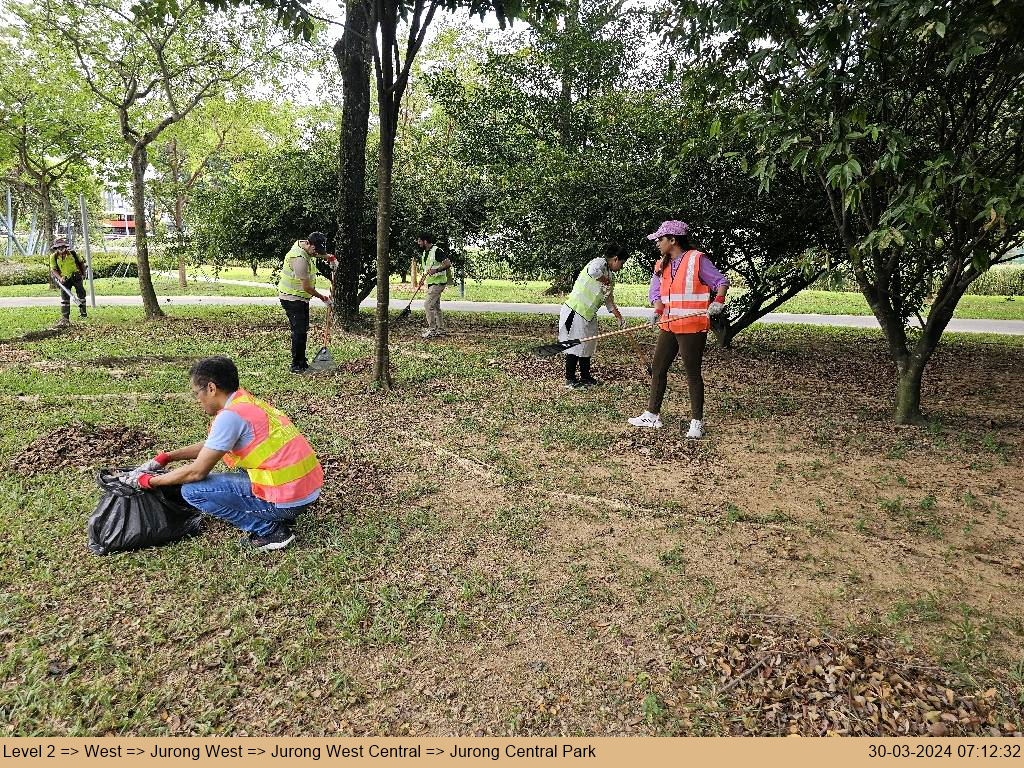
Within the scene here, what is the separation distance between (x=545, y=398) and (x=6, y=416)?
4913 mm

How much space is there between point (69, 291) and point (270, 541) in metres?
10.2

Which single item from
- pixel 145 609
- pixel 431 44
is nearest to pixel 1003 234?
pixel 145 609

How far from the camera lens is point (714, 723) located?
2523 mm

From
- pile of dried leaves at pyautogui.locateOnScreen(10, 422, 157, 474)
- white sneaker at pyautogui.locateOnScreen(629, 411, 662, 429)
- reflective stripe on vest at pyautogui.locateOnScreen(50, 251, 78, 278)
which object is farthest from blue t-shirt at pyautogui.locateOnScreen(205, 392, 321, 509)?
reflective stripe on vest at pyautogui.locateOnScreen(50, 251, 78, 278)

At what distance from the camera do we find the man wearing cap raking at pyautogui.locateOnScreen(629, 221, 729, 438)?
5.66 m

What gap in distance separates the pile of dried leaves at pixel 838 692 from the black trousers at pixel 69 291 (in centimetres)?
1192

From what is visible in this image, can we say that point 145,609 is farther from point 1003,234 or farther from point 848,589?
point 1003,234

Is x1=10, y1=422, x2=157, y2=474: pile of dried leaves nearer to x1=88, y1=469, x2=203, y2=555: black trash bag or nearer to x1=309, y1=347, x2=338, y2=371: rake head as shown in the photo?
x1=88, y1=469, x2=203, y2=555: black trash bag

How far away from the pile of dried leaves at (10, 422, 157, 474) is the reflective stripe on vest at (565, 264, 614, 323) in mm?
4255

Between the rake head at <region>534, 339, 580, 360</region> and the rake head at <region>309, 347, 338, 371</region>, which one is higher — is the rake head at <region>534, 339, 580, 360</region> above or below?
above

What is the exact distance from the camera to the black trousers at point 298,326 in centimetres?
792

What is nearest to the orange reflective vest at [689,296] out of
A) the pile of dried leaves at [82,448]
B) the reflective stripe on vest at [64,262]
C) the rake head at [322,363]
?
the rake head at [322,363]

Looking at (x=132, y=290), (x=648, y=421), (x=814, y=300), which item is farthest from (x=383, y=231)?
(x=814, y=300)

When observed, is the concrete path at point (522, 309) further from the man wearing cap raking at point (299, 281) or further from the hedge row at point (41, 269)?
the man wearing cap raking at point (299, 281)
